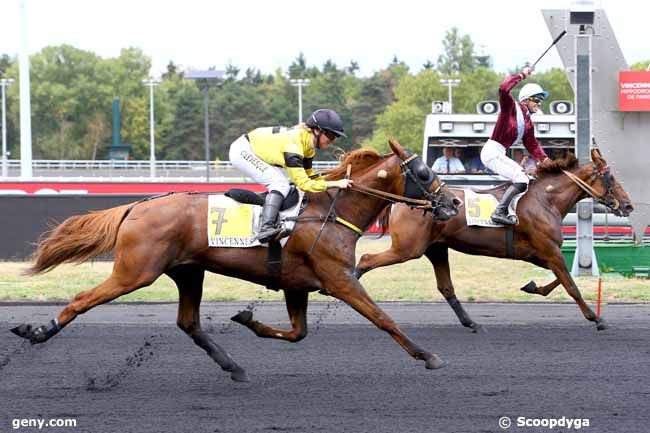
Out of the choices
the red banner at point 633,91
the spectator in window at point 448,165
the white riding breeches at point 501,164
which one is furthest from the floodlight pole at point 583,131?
the spectator in window at point 448,165

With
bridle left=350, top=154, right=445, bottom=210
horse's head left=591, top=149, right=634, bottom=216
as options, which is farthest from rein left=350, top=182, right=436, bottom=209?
horse's head left=591, top=149, right=634, bottom=216

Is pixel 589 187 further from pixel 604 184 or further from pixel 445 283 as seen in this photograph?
pixel 445 283

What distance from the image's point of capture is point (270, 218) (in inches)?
314

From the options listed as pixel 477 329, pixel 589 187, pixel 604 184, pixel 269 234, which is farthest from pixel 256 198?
pixel 604 184

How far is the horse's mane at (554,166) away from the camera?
1143 centimetres

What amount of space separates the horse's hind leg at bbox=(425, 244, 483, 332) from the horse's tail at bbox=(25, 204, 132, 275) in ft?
12.8

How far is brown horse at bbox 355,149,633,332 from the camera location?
1101 cm

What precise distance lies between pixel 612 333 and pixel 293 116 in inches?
2600

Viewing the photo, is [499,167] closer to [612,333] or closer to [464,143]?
[612,333]

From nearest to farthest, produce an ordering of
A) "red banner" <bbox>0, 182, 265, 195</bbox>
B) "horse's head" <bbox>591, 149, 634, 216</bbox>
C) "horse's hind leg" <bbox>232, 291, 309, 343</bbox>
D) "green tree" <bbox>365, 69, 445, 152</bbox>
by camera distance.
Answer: "horse's hind leg" <bbox>232, 291, 309, 343</bbox> → "horse's head" <bbox>591, 149, 634, 216</bbox> → "red banner" <bbox>0, 182, 265, 195</bbox> → "green tree" <bbox>365, 69, 445, 152</bbox>

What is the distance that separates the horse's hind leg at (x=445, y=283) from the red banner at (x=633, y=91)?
582 centimetres

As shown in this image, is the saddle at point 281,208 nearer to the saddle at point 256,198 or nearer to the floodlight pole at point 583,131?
the saddle at point 256,198

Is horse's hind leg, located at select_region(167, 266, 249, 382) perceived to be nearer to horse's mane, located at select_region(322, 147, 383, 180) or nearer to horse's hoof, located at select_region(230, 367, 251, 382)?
horse's hoof, located at select_region(230, 367, 251, 382)

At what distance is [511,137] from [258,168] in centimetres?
422
